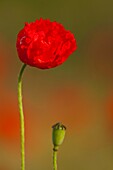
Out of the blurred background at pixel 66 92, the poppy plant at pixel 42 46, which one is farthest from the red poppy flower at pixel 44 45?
the blurred background at pixel 66 92

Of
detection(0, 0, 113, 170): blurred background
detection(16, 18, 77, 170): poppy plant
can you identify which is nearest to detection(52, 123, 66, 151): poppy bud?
detection(16, 18, 77, 170): poppy plant

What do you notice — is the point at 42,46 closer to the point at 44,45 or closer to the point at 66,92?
the point at 44,45

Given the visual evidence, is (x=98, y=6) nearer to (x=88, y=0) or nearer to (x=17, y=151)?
(x=88, y=0)

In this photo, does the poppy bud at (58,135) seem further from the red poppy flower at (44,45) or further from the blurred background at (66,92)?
the blurred background at (66,92)

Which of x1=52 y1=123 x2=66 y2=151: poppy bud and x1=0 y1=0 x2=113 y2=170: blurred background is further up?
x1=0 y1=0 x2=113 y2=170: blurred background

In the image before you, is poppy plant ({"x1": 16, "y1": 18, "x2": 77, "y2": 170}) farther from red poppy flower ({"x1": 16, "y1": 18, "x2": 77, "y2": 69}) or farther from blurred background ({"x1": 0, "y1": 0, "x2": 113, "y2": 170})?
blurred background ({"x1": 0, "y1": 0, "x2": 113, "y2": 170})

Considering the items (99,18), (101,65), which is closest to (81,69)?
(101,65)

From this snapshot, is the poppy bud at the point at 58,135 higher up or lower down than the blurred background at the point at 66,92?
lower down
